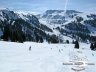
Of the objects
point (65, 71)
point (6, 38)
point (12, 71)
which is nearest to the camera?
point (12, 71)

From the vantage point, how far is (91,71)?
1194 inches

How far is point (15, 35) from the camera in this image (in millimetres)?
115000

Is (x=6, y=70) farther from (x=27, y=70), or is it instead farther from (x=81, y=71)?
(x=81, y=71)

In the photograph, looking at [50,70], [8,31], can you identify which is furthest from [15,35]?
[50,70]

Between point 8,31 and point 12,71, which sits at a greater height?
point 8,31

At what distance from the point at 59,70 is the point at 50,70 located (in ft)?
4.38

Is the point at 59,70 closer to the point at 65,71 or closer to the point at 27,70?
the point at 65,71

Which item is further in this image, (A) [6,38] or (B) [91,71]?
(A) [6,38]

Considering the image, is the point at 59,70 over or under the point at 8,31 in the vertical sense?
under

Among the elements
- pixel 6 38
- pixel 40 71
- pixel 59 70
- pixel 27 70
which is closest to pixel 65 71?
pixel 59 70

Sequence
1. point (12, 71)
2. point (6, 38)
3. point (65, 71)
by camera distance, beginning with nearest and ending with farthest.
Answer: point (12, 71) < point (65, 71) < point (6, 38)

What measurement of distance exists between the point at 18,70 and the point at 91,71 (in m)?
10.6

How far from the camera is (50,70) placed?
30578 mm

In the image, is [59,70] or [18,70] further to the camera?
[59,70]
